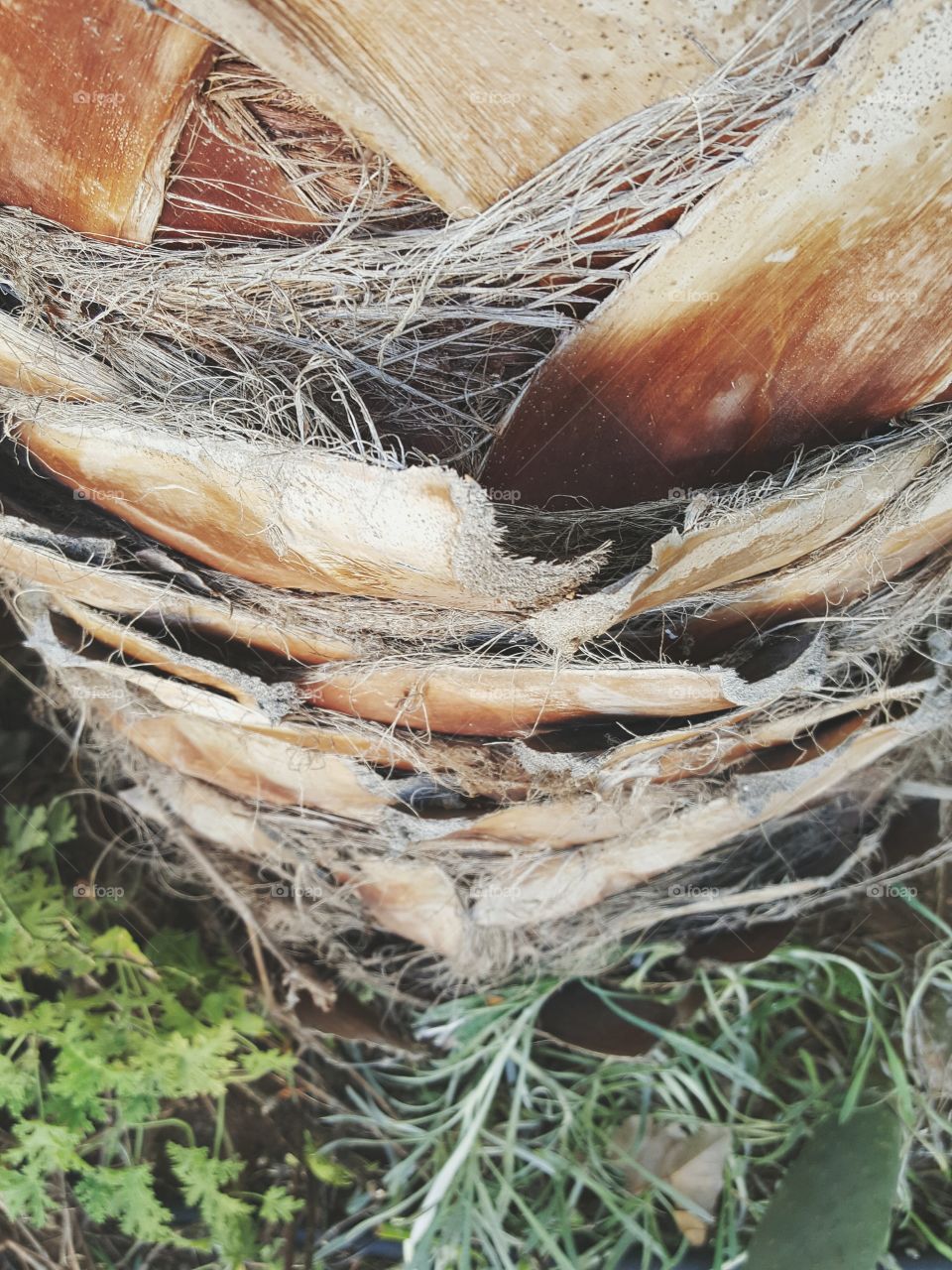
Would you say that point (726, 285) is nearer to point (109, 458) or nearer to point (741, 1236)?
point (109, 458)

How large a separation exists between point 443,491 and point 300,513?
0.11m

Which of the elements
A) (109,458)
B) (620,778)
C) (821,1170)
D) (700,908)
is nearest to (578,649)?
(620,778)

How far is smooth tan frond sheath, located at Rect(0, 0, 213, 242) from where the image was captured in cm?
49

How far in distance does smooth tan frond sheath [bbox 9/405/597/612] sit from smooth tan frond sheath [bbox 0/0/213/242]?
128 mm

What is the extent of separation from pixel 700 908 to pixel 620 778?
30 centimetres

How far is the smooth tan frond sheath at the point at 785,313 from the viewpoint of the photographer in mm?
481

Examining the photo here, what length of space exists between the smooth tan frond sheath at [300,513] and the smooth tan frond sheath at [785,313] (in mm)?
79
